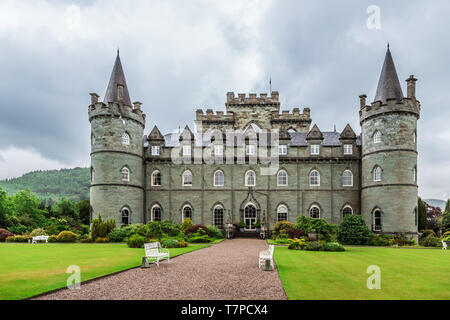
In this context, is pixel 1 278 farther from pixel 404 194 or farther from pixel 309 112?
pixel 309 112

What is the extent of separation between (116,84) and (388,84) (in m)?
27.8

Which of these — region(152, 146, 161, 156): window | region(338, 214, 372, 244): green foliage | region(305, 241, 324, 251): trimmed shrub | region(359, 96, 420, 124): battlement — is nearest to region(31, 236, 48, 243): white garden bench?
region(152, 146, 161, 156): window

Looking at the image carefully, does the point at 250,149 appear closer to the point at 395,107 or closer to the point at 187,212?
the point at 187,212

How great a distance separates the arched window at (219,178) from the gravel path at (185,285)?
24.4 meters

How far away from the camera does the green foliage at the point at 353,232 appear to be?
2764 cm

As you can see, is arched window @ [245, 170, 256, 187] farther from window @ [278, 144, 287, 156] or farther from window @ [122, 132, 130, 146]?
window @ [122, 132, 130, 146]

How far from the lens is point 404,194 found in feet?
106

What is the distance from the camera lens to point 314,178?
3784 cm

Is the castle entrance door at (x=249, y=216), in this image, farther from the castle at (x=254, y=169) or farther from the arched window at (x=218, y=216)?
the arched window at (x=218, y=216)

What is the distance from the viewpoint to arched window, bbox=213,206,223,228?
3791cm

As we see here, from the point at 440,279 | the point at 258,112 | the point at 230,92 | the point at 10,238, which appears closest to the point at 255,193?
the point at 258,112

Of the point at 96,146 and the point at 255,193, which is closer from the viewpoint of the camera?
the point at 96,146
